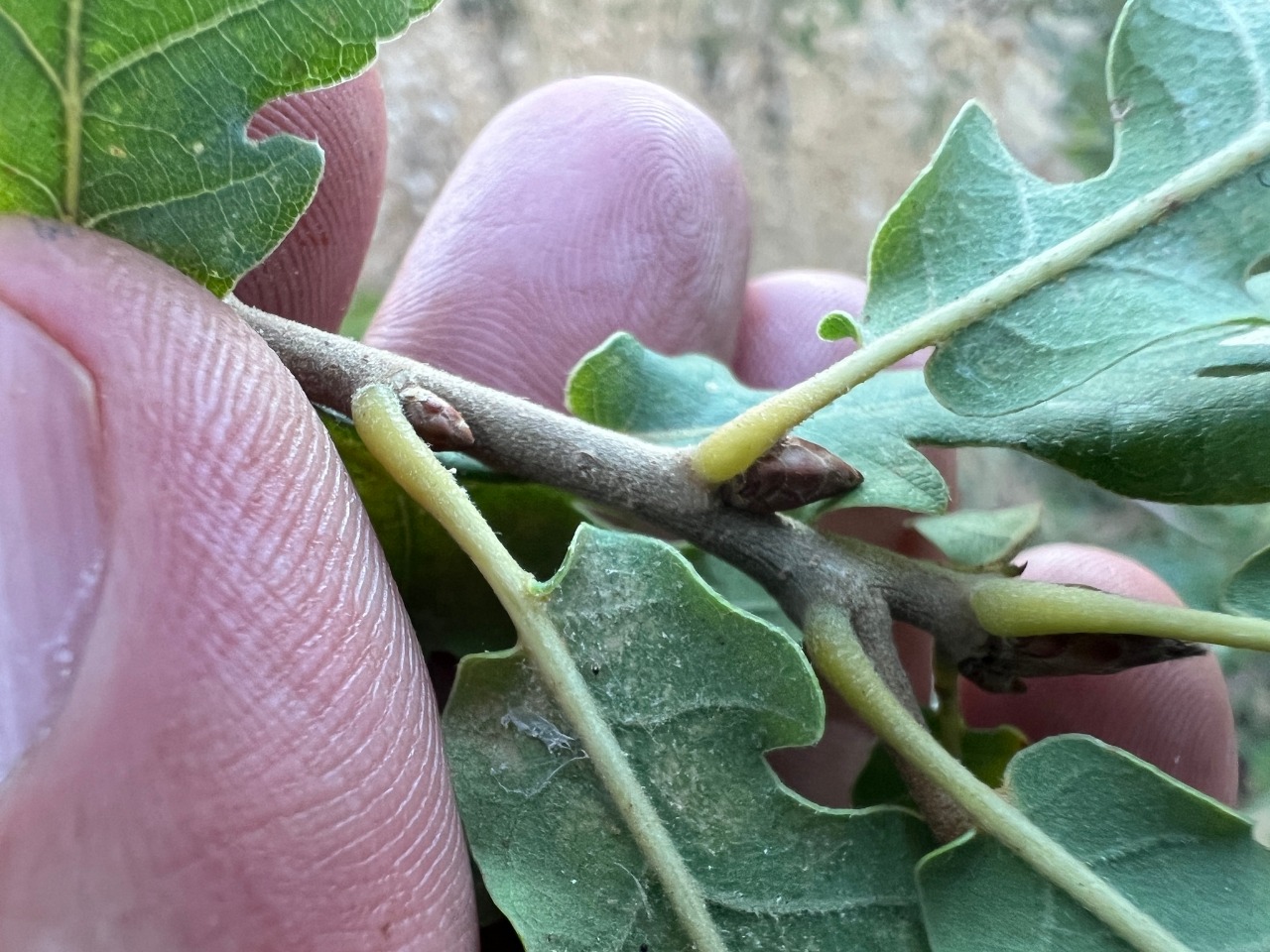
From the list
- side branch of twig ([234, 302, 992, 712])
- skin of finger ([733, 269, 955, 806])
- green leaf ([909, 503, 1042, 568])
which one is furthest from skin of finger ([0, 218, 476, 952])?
green leaf ([909, 503, 1042, 568])

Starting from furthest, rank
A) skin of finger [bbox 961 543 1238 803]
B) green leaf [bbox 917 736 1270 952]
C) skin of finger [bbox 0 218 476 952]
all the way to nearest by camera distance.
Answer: skin of finger [bbox 961 543 1238 803] → green leaf [bbox 917 736 1270 952] → skin of finger [bbox 0 218 476 952]

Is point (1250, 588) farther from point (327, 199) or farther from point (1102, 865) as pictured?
point (327, 199)

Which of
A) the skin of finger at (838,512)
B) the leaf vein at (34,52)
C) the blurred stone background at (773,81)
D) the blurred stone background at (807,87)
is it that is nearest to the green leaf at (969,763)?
the skin of finger at (838,512)

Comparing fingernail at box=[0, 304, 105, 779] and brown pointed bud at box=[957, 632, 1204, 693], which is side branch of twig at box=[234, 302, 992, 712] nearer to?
brown pointed bud at box=[957, 632, 1204, 693]

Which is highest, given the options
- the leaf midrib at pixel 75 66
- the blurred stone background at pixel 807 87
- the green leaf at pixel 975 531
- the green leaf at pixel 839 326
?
the blurred stone background at pixel 807 87

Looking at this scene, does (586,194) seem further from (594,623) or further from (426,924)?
(426,924)

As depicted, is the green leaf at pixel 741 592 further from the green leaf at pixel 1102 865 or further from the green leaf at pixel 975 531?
the green leaf at pixel 1102 865
